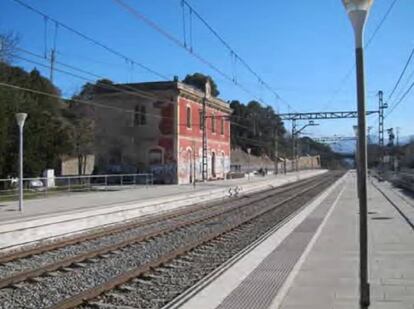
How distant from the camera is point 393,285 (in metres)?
9.12

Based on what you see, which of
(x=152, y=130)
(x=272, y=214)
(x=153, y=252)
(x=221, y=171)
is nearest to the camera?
(x=153, y=252)

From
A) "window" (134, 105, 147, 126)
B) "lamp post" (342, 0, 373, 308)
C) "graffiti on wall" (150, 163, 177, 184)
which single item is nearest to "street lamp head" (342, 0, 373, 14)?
"lamp post" (342, 0, 373, 308)

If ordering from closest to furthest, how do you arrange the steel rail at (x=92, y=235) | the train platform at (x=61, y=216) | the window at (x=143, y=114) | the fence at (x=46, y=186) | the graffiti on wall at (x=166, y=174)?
the steel rail at (x=92, y=235) → the train platform at (x=61, y=216) → the fence at (x=46, y=186) → the graffiti on wall at (x=166, y=174) → the window at (x=143, y=114)

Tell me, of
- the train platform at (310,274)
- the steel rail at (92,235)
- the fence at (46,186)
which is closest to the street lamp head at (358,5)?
the train platform at (310,274)

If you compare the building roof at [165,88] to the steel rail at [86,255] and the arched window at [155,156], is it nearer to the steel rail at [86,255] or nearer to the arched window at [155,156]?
the arched window at [155,156]

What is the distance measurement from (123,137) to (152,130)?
3041 millimetres

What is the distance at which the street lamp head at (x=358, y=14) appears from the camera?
20.8ft

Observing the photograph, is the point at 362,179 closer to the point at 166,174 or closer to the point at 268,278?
the point at 268,278

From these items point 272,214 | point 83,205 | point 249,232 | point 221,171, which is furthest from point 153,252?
point 221,171

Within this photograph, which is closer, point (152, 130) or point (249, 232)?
point (249, 232)

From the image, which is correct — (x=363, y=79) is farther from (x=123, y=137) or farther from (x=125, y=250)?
(x=123, y=137)

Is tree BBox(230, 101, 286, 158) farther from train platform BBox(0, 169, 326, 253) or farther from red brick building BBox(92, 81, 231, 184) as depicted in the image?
train platform BBox(0, 169, 326, 253)

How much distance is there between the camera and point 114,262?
552 inches

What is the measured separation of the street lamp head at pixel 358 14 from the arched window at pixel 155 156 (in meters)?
49.9
